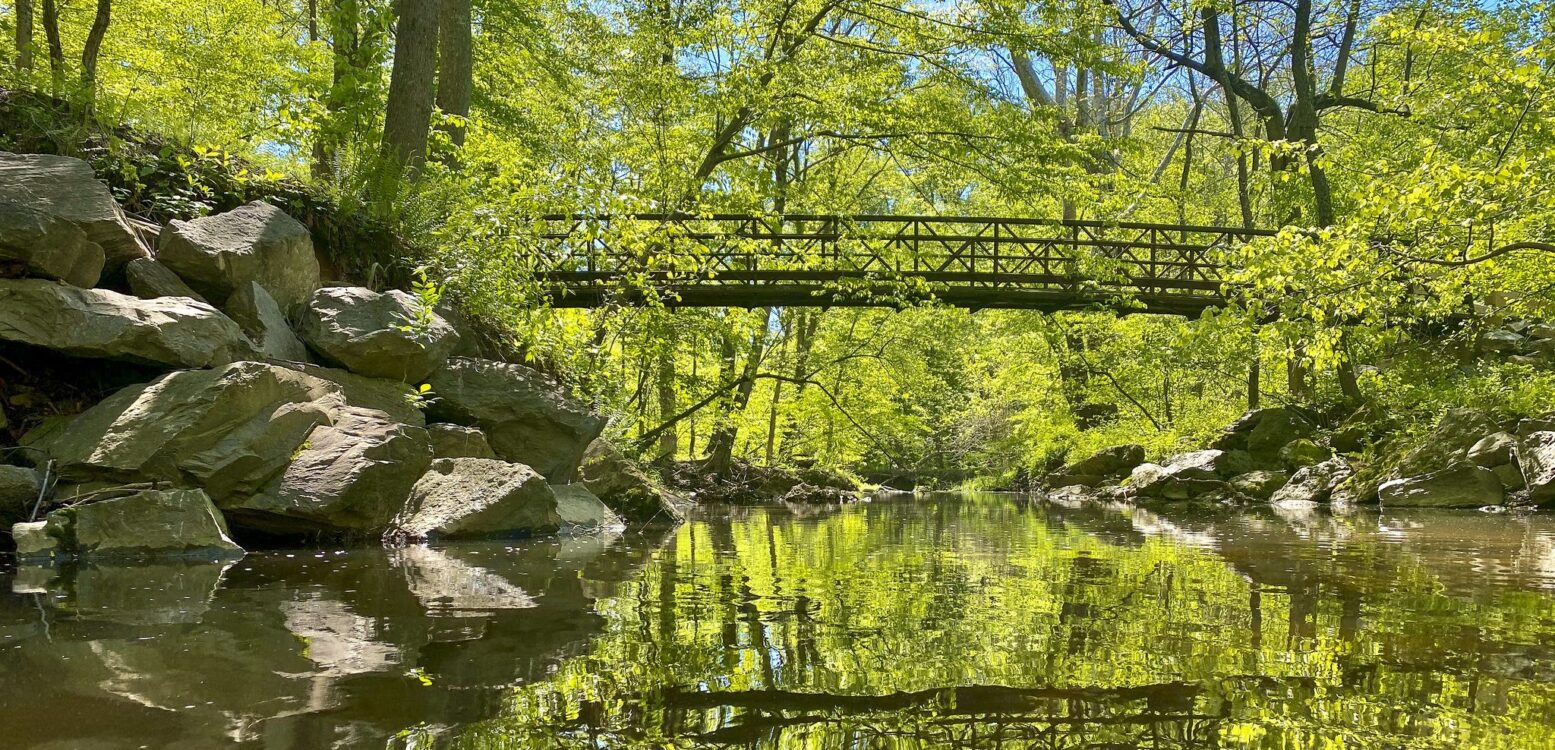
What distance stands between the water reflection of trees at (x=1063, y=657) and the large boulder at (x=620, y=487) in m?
4.12

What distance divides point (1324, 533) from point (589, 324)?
7.94 meters

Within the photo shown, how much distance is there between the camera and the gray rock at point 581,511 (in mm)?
7527

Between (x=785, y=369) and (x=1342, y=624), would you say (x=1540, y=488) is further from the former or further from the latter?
(x=785, y=369)

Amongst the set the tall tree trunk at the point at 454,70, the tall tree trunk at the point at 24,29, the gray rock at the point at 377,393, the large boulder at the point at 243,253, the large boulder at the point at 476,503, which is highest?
the tall tree trunk at the point at 454,70

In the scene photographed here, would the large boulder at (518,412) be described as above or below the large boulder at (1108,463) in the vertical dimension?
above

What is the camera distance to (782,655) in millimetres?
2594

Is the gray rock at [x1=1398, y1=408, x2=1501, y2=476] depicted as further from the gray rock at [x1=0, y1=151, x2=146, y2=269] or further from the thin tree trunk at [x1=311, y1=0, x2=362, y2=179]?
the gray rock at [x1=0, y1=151, x2=146, y2=269]

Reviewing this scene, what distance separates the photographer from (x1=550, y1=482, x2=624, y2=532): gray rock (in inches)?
296

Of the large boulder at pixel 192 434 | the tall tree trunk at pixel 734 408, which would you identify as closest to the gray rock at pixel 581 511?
the large boulder at pixel 192 434

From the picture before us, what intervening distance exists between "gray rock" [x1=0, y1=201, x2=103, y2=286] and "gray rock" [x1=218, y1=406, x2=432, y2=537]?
5.13 ft

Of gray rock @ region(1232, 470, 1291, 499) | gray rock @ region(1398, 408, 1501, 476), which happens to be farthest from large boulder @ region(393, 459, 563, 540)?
gray rock @ region(1232, 470, 1291, 499)

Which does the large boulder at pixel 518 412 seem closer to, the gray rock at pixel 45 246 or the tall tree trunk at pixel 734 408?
the gray rock at pixel 45 246

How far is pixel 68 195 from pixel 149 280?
671mm

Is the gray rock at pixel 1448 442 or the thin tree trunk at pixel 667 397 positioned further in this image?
Answer: the thin tree trunk at pixel 667 397
